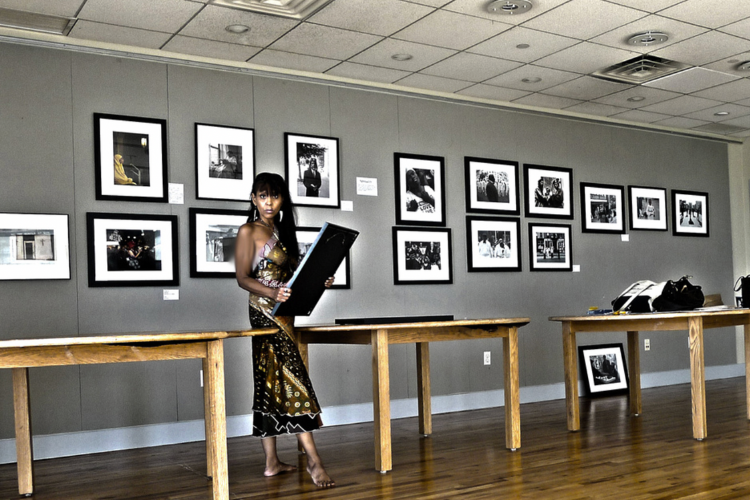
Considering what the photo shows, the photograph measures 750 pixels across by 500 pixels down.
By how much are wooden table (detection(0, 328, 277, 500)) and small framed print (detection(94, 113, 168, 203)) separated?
2390 millimetres

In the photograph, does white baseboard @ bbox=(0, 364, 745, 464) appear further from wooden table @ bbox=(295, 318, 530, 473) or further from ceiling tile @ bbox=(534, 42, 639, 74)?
ceiling tile @ bbox=(534, 42, 639, 74)

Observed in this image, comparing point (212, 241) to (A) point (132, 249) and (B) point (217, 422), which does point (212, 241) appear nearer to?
(A) point (132, 249)

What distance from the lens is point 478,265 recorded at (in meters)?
7.27

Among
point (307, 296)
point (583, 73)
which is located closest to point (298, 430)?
point (307, 296)

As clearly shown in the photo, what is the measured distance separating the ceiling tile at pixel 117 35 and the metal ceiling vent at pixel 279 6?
0.77 m

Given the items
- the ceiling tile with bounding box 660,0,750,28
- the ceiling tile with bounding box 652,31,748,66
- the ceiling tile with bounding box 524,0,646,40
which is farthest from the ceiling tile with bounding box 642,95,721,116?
the ceiling tile with bounding box 524,0,646,40

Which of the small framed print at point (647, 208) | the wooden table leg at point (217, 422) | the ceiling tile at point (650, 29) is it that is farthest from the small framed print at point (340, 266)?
the small framed print at point (647, 208)

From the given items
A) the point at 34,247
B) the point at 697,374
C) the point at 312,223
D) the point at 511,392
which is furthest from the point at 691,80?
the point at 34,247

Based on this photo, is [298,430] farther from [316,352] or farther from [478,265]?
[478,265]

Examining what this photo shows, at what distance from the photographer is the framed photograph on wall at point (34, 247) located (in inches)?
202

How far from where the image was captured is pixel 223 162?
19.6 feet

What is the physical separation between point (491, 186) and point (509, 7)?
2.55m

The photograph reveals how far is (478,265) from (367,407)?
5.89 feet

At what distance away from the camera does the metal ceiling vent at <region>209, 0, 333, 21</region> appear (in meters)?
4.88
